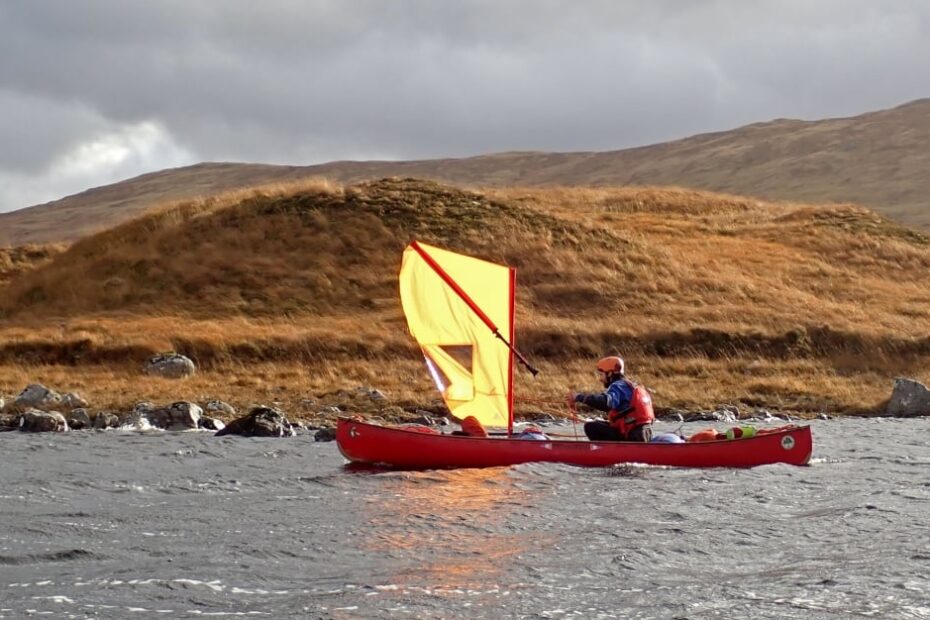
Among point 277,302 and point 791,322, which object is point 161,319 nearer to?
point 277,302

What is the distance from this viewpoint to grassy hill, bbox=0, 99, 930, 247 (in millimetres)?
139125

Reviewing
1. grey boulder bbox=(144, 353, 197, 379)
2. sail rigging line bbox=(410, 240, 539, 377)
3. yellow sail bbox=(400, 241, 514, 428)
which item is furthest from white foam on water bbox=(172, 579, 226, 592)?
grey boulder bbox=(144, 353, 197, 379)

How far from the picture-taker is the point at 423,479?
22.0 m

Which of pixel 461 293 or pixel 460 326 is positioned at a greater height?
pixel 461 293

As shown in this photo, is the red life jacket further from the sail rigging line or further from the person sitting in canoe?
the sail rigging line

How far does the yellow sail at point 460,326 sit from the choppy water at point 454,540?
2.16 m

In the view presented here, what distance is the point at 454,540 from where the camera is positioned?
16.4 metres

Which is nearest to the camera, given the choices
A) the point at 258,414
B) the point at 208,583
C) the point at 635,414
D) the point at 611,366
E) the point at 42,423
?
the point at 208,583

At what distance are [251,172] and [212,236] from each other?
142769mm

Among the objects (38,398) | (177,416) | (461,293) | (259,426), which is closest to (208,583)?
(461,293)

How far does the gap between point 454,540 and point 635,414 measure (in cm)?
824

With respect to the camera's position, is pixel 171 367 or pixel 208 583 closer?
pixel 208 583

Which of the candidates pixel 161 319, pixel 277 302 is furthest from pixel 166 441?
pixel 277 302

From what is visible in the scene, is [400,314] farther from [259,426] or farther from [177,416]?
[259,426]
